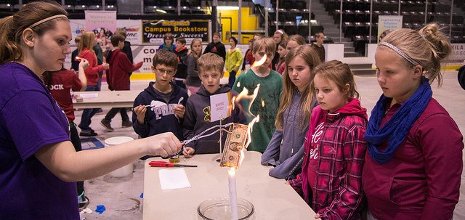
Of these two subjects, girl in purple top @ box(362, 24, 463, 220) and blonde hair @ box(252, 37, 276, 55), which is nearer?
girl in purple top @ box(362, 24, 463, 220)

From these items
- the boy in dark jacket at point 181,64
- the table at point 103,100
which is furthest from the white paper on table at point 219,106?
the boy in dark jacket at point 181,64

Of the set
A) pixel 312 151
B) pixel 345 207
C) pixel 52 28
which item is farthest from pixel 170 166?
pixel 52 28

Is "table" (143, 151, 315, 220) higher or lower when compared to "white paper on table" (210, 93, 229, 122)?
lower

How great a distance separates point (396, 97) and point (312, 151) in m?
0.48

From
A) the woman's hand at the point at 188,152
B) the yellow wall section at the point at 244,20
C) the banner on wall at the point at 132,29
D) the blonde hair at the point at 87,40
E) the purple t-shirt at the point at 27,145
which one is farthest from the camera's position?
the yellow wall section at the point at 244,20

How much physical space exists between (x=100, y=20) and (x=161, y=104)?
9359mm

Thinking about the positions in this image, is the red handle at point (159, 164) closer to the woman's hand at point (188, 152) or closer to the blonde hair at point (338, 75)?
the woman's hand at point (188, 152)

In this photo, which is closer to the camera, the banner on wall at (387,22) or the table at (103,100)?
the table at (103,100)

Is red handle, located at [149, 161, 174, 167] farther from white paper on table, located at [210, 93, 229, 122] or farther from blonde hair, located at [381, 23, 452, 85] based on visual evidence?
blonde hair, located at [381, 23, 452, 85]

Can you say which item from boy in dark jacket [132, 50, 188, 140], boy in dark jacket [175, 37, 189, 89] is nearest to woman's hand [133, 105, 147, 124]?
boy in dark jacket [132, 50, 188, 140]

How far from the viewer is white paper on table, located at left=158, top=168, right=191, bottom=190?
7.25ft

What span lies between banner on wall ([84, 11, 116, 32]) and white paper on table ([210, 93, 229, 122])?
10.3 m

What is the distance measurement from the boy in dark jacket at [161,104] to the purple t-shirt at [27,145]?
187cm

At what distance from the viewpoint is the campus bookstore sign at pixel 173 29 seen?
13031 mm
